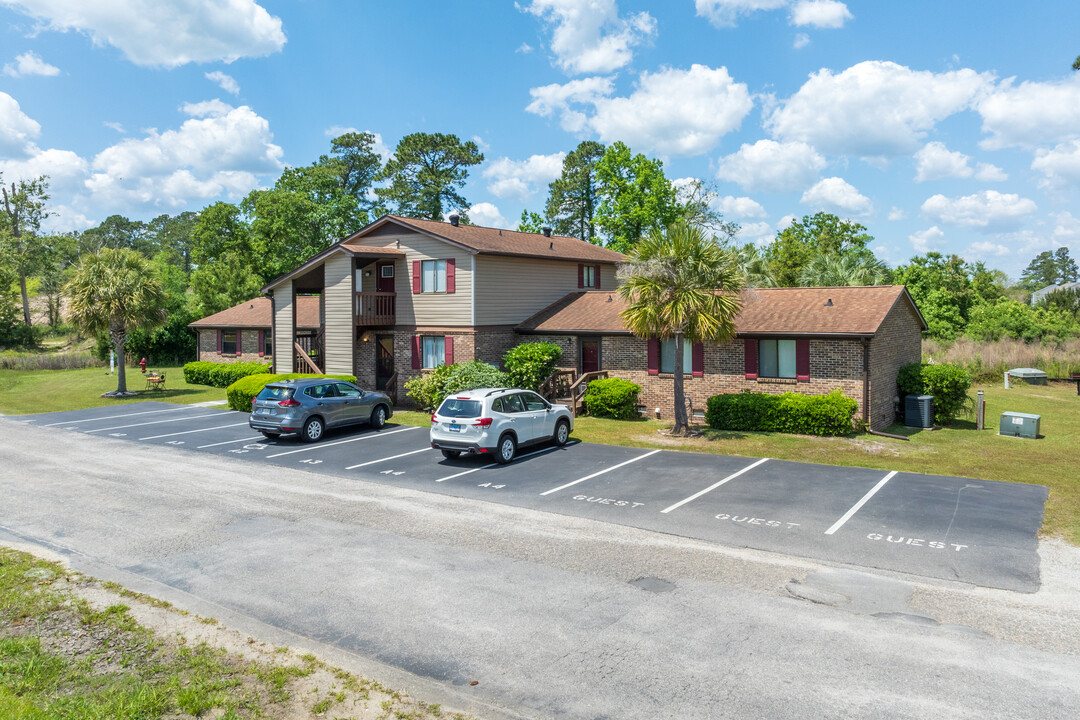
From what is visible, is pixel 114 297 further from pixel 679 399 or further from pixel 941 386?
pixel 941 386

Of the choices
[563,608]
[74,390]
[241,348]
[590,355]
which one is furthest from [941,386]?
[74,390]

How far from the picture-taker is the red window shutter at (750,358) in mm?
22516

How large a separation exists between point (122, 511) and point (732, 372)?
1738cm

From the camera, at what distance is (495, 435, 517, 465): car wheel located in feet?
54.5

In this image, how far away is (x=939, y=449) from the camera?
1823 cm

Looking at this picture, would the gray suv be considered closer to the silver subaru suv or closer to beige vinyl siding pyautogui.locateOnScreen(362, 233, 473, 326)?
the silver subaru suv

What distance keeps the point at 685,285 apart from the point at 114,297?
2488 centimetres

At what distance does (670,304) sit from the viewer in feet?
66.0

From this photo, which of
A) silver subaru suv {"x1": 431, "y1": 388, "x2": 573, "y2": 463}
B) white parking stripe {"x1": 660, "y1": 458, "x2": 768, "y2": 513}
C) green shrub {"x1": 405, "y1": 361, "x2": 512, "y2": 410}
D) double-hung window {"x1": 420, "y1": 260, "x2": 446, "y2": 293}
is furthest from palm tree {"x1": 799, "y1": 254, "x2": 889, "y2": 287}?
silver subaru suv {"x1": 431, "y1": 388, "x2": 573, "y2": 463}

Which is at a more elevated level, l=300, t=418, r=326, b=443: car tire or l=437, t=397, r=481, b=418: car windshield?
l=437, t=397, r=481, b=418: car windshield

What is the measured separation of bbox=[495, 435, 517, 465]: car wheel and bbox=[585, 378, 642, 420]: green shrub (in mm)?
6985

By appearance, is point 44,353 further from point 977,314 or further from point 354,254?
point 977,314

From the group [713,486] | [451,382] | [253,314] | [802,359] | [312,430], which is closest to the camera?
[713,486]

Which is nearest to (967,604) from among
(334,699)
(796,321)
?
(334,699)
